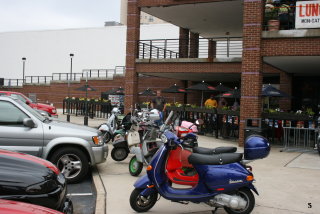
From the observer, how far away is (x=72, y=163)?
302 inches

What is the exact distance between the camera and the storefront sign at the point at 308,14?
13.3m

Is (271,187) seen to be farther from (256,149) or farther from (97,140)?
(97,140)

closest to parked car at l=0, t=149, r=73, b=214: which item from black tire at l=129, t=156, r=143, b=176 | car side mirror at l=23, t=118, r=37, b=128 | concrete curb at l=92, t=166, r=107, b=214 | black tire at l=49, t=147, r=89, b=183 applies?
concrete curb at l=92, t=166, r=107, b=214

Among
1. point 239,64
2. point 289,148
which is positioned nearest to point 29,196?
point 289,148

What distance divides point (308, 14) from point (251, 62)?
8.14 ft

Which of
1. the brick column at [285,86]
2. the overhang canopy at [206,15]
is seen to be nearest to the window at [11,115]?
the overhang canopy at [206,15]

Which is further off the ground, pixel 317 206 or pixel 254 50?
pixel 254 50

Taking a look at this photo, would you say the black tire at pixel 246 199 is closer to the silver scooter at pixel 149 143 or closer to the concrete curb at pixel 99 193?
the concrete curb at pixel 99 193

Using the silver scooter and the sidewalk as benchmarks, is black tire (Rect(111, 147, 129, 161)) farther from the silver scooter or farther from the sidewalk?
the silver scooter

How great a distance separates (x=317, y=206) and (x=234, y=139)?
9.75 m

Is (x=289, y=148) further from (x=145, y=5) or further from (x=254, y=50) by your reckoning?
(x=145, y=5)

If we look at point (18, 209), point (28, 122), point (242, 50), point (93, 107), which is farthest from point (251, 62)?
point (93, 107)

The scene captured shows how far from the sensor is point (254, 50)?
14.2 m

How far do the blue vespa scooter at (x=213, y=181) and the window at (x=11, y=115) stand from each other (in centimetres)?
306
